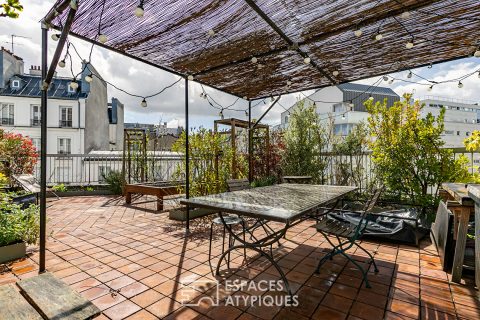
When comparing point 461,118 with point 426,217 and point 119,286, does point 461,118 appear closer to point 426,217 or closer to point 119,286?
point 426,217

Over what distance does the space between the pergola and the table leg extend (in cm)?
193

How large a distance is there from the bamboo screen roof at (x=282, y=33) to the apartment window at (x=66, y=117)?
1603 centimetres

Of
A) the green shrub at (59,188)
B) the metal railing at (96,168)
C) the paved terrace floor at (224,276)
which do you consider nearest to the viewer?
the paved terrace floor at (224,276)

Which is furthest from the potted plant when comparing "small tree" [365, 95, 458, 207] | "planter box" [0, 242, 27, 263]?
"small tree" [365, 95, 458, 207]

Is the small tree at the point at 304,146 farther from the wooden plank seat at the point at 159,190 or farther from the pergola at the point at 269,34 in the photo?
the wooden plank seat at the point at 159,190

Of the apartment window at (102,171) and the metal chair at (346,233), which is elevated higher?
the apartment window at (102,171)

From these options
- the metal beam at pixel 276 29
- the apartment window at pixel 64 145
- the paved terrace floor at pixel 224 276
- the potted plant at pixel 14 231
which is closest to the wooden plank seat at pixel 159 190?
the paved terrace floor at pixel 224 276

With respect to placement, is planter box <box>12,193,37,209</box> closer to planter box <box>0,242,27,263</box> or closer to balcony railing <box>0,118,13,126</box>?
planter box <box>0,242,27,263</box>

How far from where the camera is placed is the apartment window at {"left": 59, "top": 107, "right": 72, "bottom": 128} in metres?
16.4

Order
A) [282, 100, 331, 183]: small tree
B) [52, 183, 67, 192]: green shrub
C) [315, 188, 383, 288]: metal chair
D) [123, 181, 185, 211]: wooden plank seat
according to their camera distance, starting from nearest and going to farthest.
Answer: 1. [315, 188, 383, 288]: metal chair
2. [123, 181, 185, 211]: wooden plank seat
3. [282, 100, 331, 183]: small tree
4. [52, 183, 67, 192]: green shrub

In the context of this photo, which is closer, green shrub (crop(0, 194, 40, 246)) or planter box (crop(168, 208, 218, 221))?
green shrub (crop(0, 194, 40, 246))

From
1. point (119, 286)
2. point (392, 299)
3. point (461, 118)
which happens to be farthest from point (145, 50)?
point (461, 118)

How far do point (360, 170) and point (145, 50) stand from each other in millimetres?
4813

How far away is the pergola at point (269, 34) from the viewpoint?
2416 mm
